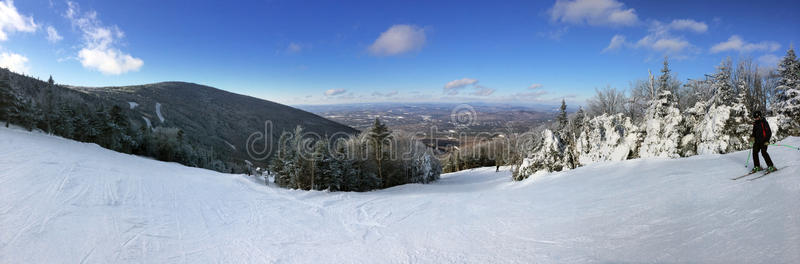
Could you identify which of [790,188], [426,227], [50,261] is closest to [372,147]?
[426,227]

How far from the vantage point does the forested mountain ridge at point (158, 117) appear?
25.5m

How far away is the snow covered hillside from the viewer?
14.5 ft

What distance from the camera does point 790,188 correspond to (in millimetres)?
4922

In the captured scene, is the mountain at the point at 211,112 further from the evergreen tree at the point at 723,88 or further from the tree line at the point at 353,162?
the evergreen tree at the point at 723,88

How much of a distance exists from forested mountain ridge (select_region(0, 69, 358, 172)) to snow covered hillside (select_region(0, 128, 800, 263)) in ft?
77.5

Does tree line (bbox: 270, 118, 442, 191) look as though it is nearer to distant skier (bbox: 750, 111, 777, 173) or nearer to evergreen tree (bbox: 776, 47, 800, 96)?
distant skier (bbox: 750, 111, 777, 173)

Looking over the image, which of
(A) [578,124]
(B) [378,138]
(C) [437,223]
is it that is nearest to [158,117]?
(B) [378,138]

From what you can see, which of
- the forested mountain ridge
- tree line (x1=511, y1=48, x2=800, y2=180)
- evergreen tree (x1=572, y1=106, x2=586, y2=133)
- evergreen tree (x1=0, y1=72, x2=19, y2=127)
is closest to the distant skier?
tree line (x1=511, y1=48, x2=800, y2=180)

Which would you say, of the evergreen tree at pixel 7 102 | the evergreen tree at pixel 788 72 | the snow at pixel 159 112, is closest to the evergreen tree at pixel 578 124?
the evergreen tree at pixel 788 72

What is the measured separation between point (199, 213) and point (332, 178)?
12768mm

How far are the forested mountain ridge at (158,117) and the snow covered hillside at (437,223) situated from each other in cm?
2362

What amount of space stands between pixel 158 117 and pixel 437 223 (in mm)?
106670

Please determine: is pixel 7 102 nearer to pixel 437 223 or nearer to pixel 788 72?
pixel 437 223

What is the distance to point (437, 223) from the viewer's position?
7.45 m
